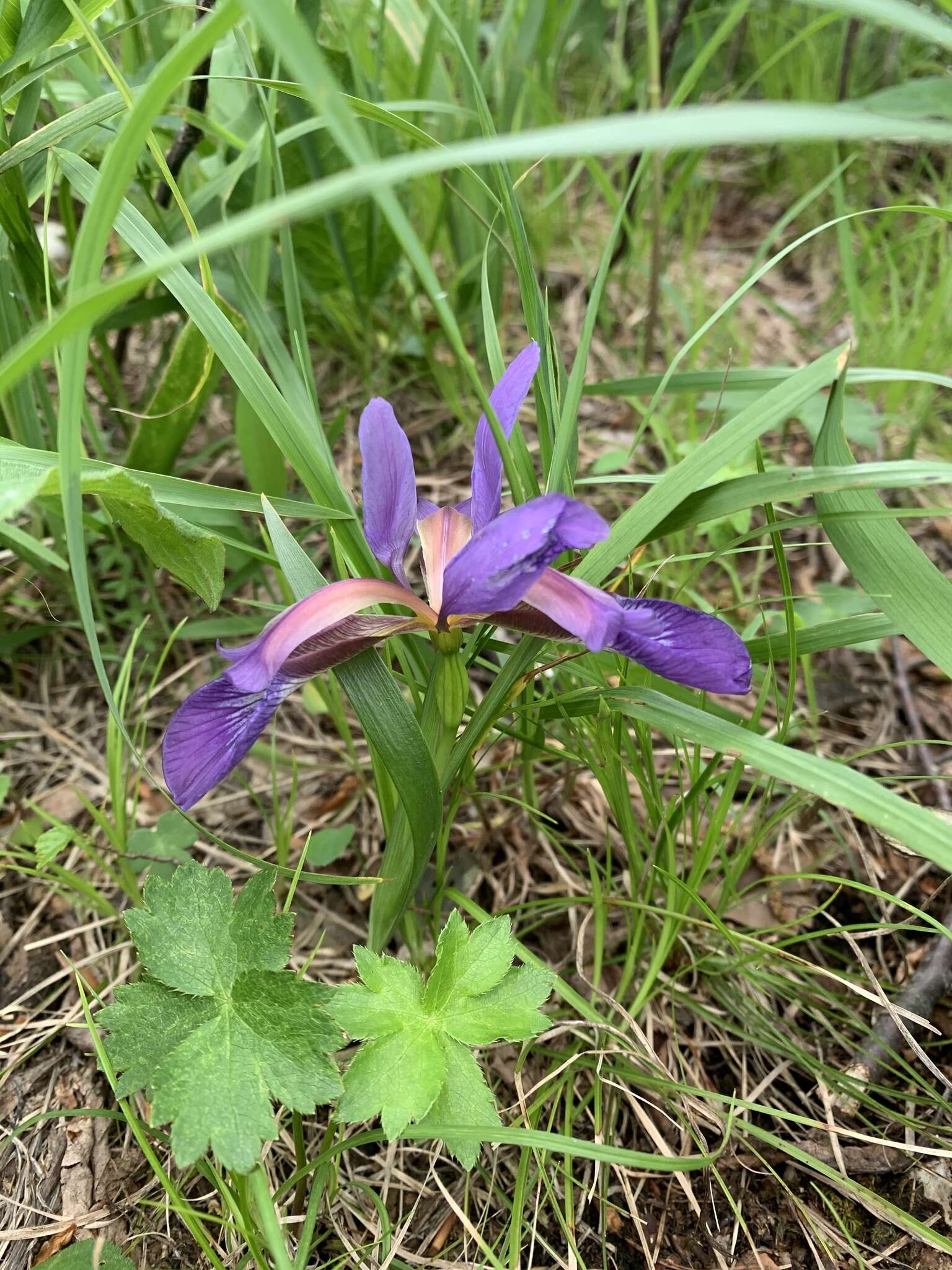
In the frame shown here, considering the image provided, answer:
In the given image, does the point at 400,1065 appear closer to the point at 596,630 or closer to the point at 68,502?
the point at 596,630

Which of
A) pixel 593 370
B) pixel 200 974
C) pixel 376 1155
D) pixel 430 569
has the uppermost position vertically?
pixel 430 569

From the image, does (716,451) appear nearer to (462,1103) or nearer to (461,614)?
(461,614)

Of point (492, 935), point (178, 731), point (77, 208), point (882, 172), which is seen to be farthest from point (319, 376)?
point (882, 172)

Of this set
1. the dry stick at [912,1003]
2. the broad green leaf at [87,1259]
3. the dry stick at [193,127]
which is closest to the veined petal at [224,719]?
the broad green leaf at [87,1259]

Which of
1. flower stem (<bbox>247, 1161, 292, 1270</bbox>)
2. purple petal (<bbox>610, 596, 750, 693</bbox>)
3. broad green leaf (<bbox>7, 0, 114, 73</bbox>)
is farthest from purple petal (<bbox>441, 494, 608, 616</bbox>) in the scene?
broad green leaf (<bbox>7, 0, 114, 73</bbox>)

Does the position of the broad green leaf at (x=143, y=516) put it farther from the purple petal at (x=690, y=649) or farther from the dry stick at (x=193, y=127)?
the dry stick at (x=193, y=127)
